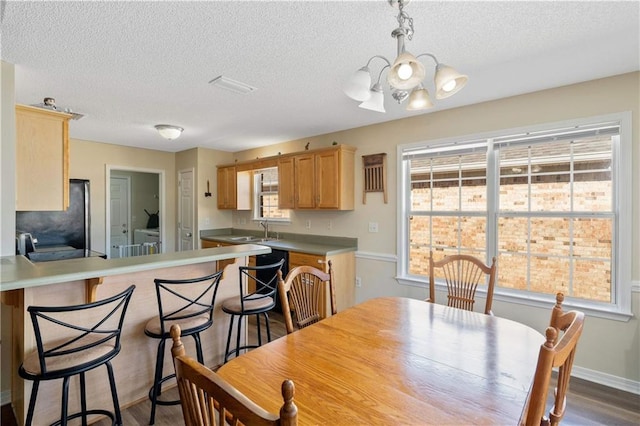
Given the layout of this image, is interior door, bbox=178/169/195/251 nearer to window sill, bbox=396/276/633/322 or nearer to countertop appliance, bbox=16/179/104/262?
countertop appliance, bbox=16/179/104/262

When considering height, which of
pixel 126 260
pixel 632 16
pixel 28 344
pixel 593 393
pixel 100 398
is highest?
pixel 632 16

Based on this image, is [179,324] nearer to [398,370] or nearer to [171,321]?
[171,321]

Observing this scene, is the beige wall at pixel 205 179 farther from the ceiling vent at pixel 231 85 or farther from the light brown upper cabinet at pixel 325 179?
the ceiling vent at pixel 231 85

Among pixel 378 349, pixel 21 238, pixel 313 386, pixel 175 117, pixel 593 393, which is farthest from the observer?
pixel 175 117

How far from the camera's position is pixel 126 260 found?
2.09 meters

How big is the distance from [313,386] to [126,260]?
1.64 m

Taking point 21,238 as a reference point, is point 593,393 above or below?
below

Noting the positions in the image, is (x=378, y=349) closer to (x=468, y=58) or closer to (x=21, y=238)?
(x=468, y=58)

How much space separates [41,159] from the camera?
94.3 inches

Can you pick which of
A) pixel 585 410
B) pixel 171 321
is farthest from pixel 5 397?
pixel 585 410

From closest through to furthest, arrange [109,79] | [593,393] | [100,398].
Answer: [100,398] → [593,393] → [109,79]

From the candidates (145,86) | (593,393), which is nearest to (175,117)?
(145,86)

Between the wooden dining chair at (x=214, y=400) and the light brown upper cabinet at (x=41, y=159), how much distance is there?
92.2 inches

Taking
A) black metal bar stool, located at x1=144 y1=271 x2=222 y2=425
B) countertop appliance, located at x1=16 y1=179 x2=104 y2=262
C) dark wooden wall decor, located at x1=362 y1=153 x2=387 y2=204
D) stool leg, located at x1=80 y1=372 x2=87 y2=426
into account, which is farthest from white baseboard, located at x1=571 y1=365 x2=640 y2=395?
countertop appliance, located at x1=16 y1=179 x2=104 y2=262
